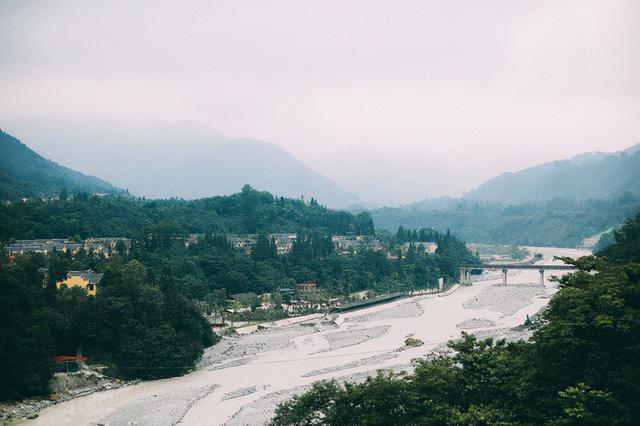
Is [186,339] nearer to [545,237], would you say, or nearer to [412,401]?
[412,401]

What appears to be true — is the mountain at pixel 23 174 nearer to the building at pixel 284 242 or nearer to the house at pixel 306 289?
the building at pixel 284 242

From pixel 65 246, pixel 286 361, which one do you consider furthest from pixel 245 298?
pixel 286 361

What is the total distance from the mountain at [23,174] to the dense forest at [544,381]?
7577 cm

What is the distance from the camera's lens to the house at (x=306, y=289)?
2511 inches

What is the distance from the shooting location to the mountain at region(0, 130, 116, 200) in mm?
91438

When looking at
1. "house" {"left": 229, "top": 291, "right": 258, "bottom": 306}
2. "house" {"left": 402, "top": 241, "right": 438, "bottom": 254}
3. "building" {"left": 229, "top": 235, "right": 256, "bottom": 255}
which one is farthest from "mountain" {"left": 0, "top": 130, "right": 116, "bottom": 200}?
"house" {"left": 402, "top": 241, "right": 438, "bottom": 254}

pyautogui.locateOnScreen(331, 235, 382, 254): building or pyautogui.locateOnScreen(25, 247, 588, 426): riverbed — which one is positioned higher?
pyautogui.locateOnScreen(331, 235, 382, 254): building

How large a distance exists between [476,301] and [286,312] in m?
21.6

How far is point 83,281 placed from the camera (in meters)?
39.0

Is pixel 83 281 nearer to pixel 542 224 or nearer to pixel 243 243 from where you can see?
pixel 243 243

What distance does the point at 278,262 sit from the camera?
225ft

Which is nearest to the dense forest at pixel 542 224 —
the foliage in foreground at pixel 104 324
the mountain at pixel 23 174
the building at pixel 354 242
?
the building at pixel 354 242

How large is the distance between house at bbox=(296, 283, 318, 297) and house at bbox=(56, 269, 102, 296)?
1092 inches

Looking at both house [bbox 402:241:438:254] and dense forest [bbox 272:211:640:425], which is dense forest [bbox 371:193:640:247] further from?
dense forest [bbox 272:211:640:425]
